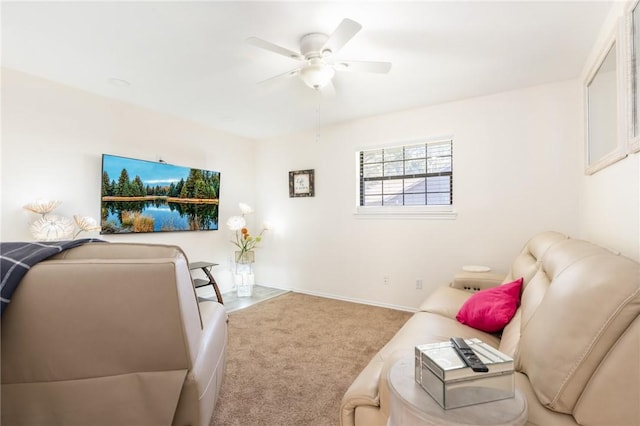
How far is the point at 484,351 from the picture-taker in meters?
0.85

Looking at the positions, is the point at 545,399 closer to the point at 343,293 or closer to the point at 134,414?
the point at 134,414

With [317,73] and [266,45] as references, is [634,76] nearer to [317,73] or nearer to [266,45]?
[317,73]

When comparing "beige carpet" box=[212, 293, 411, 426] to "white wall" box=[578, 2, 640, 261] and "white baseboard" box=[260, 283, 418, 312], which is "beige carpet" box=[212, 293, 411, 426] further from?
"white wall" box=[578, 2, 640, 261]

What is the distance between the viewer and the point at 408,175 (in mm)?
3801

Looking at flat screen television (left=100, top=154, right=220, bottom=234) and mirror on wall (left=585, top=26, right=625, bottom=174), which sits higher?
mirror on wall (left=585, top=26, right=625, bottom=174)

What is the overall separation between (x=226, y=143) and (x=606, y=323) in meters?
4.64

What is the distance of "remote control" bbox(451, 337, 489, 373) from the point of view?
0.78 meters

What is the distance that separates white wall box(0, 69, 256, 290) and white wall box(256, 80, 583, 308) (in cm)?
133

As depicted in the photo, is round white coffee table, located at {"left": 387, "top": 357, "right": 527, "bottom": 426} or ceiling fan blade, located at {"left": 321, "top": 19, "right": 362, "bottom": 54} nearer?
round white coffee table, located at {"left": 387, "top": 357, "right": 527, "bottom": 426}

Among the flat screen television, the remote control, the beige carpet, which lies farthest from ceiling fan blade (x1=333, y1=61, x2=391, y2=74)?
the flat screen television

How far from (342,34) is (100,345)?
1.95 meters

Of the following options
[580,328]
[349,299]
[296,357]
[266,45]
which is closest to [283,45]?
[266,45]

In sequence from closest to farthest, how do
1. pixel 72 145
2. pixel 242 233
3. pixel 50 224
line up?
pixel 50 224 < pixel 72 145 < pixel 242 233

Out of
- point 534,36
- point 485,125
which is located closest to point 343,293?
point 485,125
